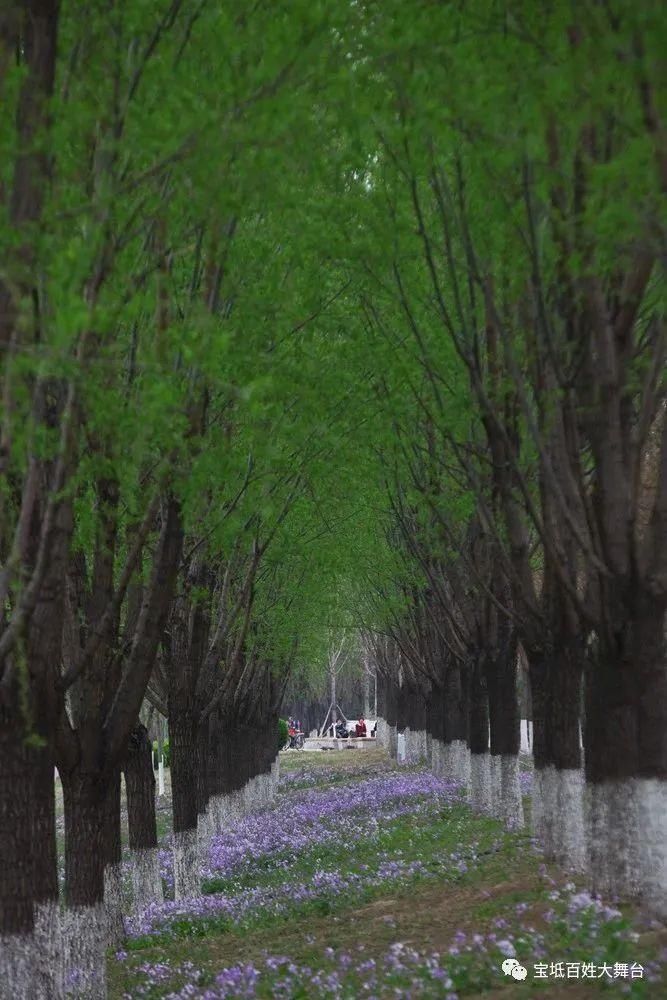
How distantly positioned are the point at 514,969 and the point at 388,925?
494 centimetres

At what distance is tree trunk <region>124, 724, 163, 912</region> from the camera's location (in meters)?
19.5

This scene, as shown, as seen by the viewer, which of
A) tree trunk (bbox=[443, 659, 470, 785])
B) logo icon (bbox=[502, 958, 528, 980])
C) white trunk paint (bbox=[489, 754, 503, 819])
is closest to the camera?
logo icon (bbox=[502, 958, 528, 980])

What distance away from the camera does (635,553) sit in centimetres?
1158

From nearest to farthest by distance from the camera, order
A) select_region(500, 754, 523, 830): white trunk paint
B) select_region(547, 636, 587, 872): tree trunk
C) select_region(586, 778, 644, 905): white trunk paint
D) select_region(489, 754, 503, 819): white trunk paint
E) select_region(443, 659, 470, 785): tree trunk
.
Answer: select_region(586, 778, 644, 905): white trunk paint, select_region(547, 636, 587, 872): tree trunk, select_region(500, 754, 523, 830): white trunk paint, select_region(489, 754, 503, 819): white trunk paint, select_region(443, 659, 470, 785): tree trunk

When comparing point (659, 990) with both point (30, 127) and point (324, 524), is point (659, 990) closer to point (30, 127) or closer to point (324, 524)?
point (30, 127)

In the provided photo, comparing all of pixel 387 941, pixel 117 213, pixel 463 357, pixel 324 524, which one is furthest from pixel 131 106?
pixel 324 524

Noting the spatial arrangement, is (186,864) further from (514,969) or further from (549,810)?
(514,969)

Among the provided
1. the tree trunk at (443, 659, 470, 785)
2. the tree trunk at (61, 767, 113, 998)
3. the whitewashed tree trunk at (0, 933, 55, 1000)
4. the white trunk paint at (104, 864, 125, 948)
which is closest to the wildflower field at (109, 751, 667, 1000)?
the white trunk paint at (104, 864, 125, 948)

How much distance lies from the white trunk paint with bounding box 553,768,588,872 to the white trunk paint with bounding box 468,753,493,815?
37.6 ft

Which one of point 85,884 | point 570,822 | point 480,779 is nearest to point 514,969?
point 85,884

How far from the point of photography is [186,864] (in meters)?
20.8

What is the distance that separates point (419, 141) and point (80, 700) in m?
6.55

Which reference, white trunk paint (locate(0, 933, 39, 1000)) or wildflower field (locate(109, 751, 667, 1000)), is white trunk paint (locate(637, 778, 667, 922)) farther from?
white trunk paint (locate(0, 933, 39, 1000))

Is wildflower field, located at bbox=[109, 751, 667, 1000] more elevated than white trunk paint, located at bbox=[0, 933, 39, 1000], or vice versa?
white trunk paint, located at bbox=[0, 933, 39, 1000]
